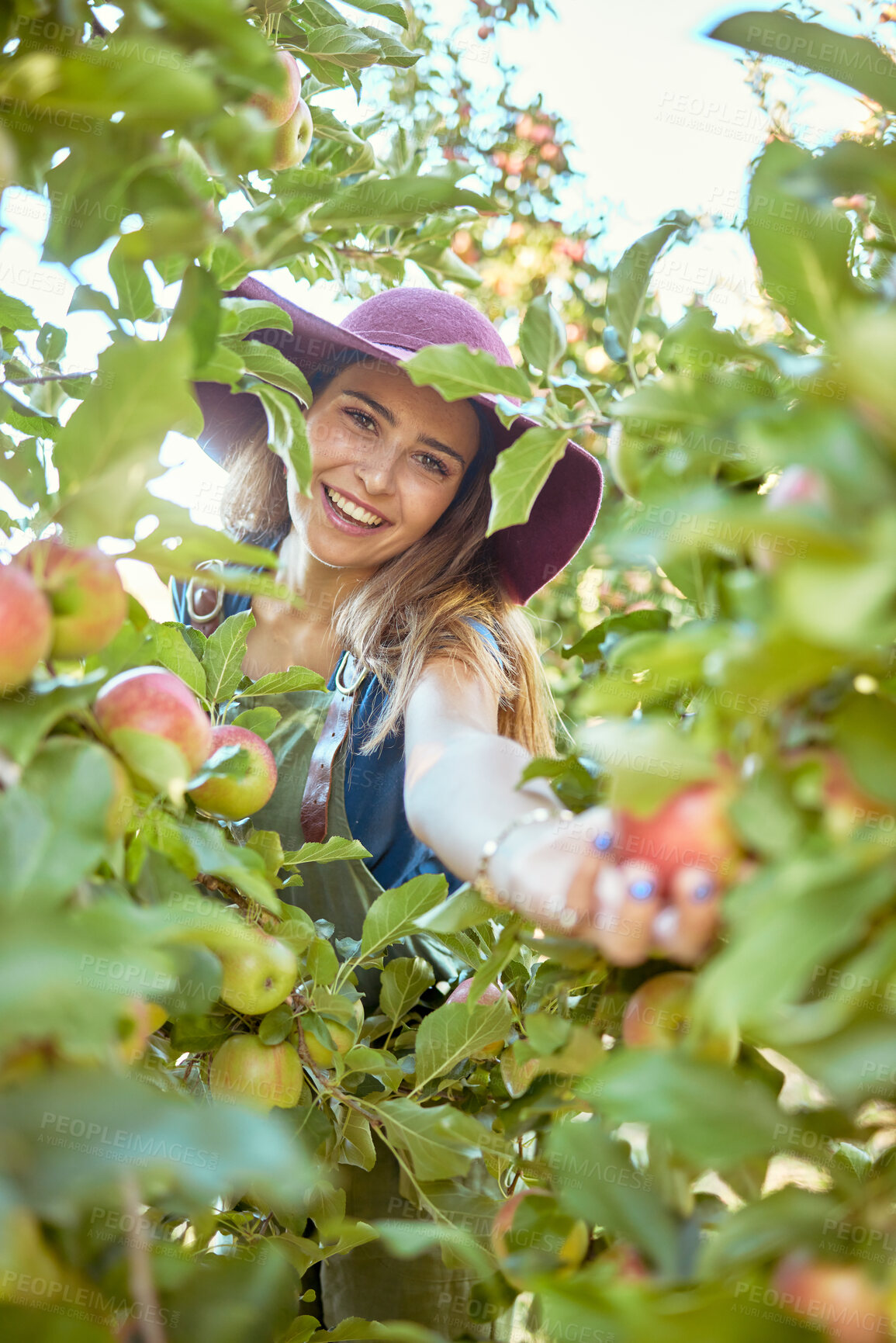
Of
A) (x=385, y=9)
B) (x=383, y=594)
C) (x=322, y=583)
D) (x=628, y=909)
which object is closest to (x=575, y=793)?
(x=628, y=909)

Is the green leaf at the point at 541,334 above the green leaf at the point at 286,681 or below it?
above

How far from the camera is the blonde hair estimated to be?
1.14 meters

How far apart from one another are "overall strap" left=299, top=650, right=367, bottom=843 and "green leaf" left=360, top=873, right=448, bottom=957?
337 mm

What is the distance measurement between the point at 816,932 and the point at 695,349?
266mm

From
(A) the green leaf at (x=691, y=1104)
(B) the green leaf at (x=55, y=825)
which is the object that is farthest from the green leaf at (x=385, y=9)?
(A) the green leaf at (x=691, y=1104)

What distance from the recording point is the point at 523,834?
510 millimetres

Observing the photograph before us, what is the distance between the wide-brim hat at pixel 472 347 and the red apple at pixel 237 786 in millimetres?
493

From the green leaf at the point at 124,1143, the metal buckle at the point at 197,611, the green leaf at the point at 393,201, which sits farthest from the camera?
the metal buckle at the point at 197,611

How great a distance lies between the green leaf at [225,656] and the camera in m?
0.75

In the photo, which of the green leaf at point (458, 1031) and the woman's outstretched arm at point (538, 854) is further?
the green leaf at point (458, 1031)

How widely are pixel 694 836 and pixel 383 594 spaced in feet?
3.22

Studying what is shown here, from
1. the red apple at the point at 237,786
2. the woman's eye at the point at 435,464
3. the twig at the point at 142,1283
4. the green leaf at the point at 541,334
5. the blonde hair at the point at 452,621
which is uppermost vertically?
the green leaf at the point at 541,334

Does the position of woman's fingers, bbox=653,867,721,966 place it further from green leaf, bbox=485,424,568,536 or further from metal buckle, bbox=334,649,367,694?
metal buckle, bbox=334,649,367,694

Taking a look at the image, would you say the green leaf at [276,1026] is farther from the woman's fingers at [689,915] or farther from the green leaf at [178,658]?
the woman's fingers at [689,915]
